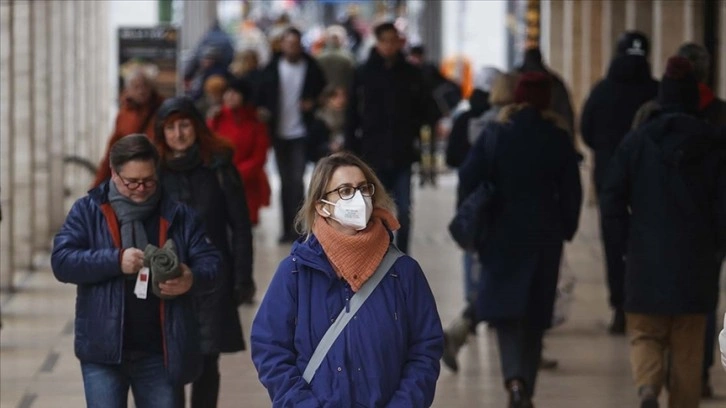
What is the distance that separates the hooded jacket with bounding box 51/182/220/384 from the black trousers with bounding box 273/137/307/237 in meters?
10.5

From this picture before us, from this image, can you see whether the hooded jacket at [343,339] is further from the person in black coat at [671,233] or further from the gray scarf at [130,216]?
the person in black coat at [671,233]

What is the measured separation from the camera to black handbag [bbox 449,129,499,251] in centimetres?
1014

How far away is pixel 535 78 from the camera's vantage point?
10.3 m

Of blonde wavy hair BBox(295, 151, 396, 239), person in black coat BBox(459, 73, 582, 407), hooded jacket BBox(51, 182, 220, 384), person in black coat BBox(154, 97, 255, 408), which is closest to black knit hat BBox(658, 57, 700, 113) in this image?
person in black coat BBox(459, 73, 582, 407)

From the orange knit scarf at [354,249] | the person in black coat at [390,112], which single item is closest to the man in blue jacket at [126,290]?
the orange knit scarf at [354,249]

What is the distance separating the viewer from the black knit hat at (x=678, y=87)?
973 cm

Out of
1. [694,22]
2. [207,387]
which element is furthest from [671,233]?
[694,22]

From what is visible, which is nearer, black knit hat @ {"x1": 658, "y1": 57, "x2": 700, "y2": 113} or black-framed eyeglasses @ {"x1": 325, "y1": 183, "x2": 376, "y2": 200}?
black-framed eyeglasses @ {"x1": 325, "y1": 183, "x2": 376, "y2": 200}

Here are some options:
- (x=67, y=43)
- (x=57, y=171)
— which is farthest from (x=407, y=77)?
(x=67, y=43)

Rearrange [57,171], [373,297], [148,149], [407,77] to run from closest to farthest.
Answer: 1. [373,297]
2. [148,149]
3. [407,77]
4. [57,171]

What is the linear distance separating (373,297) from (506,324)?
399 cm

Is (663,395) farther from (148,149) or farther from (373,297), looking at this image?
(373,297)

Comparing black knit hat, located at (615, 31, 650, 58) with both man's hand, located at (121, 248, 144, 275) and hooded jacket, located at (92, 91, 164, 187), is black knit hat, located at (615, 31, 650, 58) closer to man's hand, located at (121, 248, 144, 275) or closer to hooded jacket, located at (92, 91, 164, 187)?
hooded jacket, located at (92, 91, 164, 187)

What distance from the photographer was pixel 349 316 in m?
6.32
